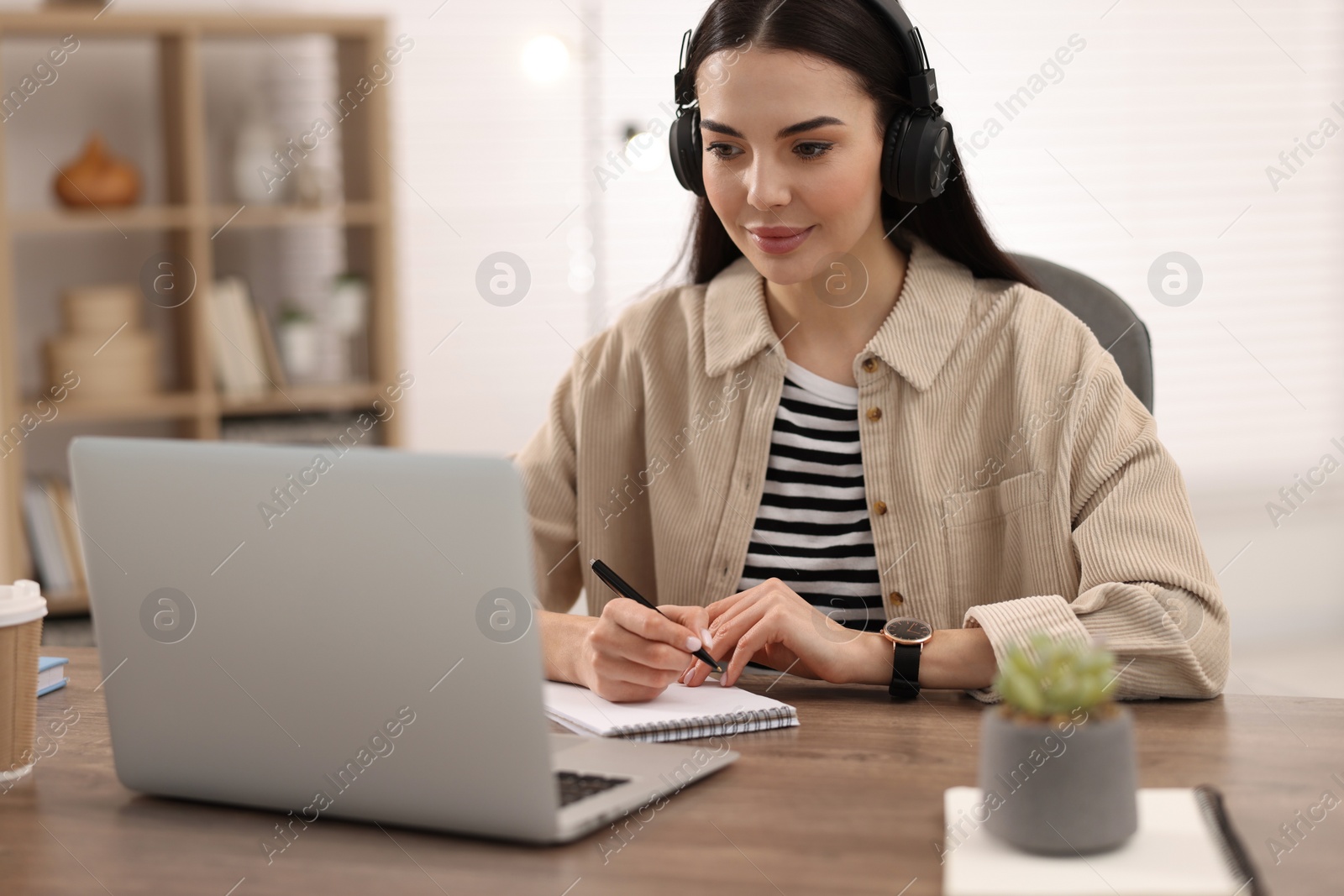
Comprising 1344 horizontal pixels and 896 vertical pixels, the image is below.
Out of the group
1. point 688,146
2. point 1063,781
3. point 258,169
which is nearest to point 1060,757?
point 1063,781

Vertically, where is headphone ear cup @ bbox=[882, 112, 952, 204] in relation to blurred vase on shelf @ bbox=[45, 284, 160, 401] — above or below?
above

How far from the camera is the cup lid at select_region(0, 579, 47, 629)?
1069mm

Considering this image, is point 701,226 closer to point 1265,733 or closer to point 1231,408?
point 1265,733

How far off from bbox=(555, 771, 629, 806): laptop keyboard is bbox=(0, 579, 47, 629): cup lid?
0.46 meters

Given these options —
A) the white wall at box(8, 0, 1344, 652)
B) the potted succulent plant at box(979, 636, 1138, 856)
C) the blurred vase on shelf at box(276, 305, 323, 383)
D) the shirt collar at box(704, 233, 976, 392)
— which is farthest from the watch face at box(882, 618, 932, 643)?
the blurred vase on shelf at box(276, 305, 323, 383)

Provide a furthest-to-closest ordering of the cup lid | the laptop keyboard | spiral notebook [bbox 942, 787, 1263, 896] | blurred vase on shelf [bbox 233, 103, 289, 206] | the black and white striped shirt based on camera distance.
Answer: blurred vase on shelf [bbox 233, 103, 289, 206], the black and white striped shirt, the cup lid, the laptop keyboard, spiral notebook [bbox 942, 787, 1263, 896]

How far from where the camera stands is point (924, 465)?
158 centimetres

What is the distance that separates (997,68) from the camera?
3297mm

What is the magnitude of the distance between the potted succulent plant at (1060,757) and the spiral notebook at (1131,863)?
0.01 m

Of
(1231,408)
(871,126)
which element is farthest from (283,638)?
(1231,408)

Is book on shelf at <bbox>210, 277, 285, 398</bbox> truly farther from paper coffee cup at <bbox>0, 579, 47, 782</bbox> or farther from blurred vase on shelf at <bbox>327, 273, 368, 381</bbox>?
paper coffee cup at <bbox>0, 579, 47, 782</bbox>

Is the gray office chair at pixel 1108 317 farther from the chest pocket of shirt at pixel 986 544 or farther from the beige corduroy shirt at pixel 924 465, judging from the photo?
the chest pocket of shirt at pixel 986 544

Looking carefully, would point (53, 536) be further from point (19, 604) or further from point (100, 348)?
point (19, 604)

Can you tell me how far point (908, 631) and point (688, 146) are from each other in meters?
0.68
